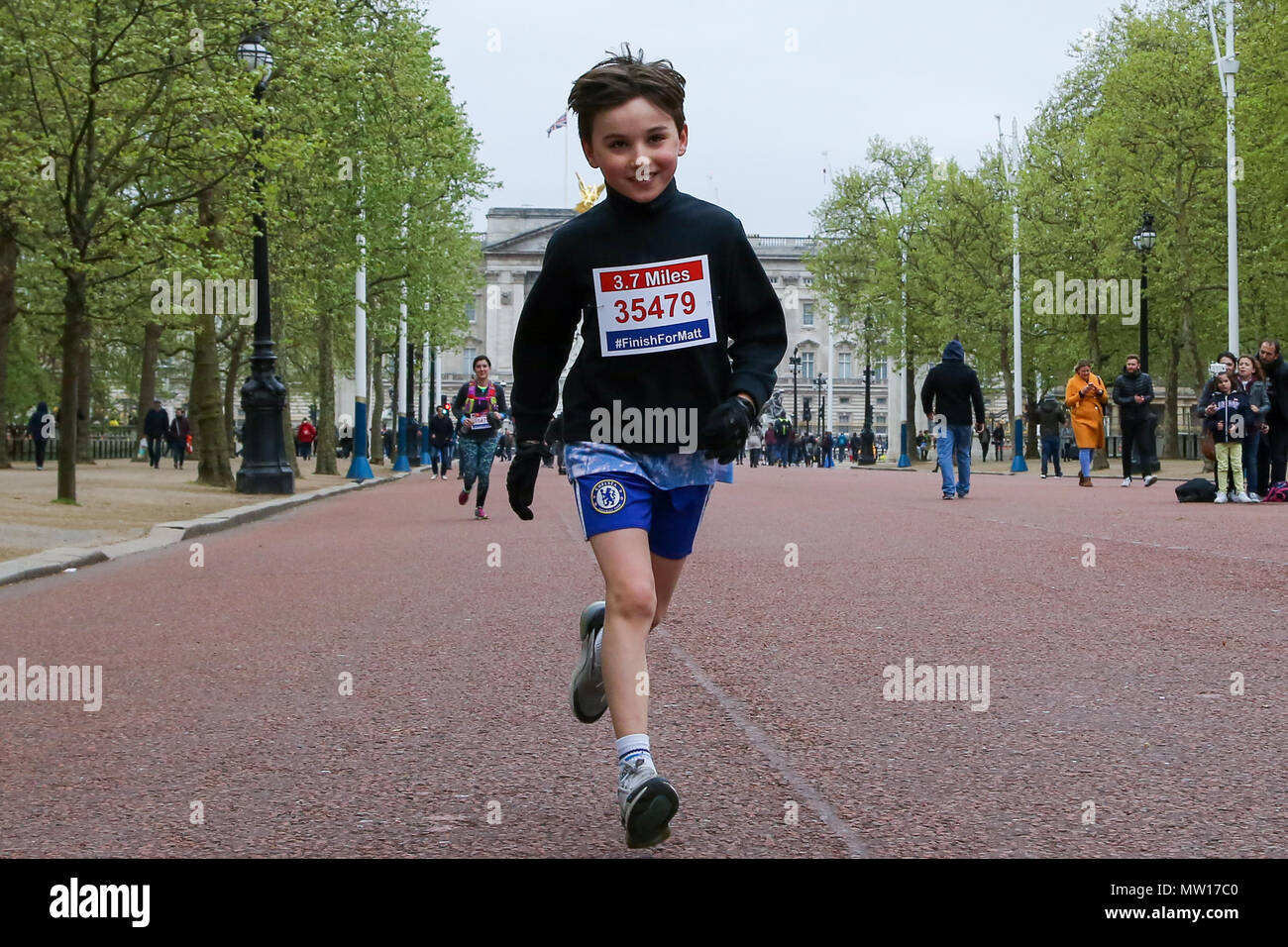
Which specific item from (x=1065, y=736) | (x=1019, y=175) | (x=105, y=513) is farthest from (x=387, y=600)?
(x=1019, y=175)

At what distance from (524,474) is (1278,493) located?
58.9 feet

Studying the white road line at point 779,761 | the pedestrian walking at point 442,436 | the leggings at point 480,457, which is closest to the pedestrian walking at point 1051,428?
the pedestrian walking at point 442,436

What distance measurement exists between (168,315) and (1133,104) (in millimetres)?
23777

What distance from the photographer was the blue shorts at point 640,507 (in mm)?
4160

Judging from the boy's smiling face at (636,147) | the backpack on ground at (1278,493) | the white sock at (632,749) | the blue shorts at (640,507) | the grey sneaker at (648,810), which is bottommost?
the grey sneaker at (648,810)

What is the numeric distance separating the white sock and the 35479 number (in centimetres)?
107

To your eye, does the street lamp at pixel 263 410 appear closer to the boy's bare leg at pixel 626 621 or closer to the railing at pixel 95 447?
the boy's bare leg at pixel 626 621

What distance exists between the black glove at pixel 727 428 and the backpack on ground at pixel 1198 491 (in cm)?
1740

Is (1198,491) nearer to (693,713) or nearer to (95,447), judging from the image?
(693,713)

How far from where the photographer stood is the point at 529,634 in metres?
8.23

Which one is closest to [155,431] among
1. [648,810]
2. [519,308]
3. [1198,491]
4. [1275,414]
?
[1198,491]

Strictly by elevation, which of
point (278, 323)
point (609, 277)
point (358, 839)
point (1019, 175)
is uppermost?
point (1019, 175)

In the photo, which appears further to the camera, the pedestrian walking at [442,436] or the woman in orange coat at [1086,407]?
the pedestrian walking at [442,436]
